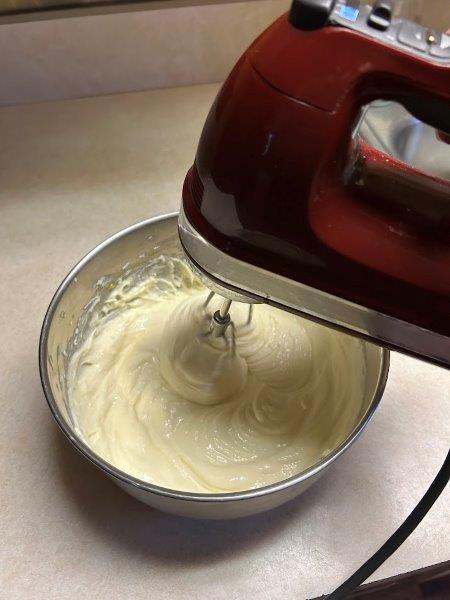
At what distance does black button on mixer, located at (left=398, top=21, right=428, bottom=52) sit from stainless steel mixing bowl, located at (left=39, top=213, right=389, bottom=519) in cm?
31

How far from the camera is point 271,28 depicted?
0.42 metres

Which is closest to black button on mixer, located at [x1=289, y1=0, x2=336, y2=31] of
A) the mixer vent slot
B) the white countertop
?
the mixer vent slot

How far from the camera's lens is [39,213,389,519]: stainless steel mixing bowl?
1.72 feet

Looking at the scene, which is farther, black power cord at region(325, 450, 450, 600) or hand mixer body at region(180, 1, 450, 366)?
black power cord at region(325, 450, 450, 600)

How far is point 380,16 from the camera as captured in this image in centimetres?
40

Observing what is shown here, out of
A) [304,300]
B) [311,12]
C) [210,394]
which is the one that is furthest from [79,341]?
[311,12]

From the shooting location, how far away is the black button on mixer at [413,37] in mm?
389

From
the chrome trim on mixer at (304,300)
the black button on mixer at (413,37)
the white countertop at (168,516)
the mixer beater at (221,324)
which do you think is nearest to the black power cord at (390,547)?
the white countertop at (168,516)

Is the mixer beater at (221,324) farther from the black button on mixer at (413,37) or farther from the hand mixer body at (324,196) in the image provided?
the black button on mixer at (413,37)

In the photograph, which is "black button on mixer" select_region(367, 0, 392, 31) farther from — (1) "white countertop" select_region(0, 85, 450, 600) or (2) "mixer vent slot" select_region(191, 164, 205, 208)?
(1) "white countertop" select_region(0, 85, 450, 600)

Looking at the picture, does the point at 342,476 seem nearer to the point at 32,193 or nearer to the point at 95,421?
the point at 95,421

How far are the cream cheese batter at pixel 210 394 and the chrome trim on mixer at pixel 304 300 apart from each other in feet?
0.55

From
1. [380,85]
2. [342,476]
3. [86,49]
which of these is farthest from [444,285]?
[86,49]

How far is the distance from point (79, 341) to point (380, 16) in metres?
0.50
